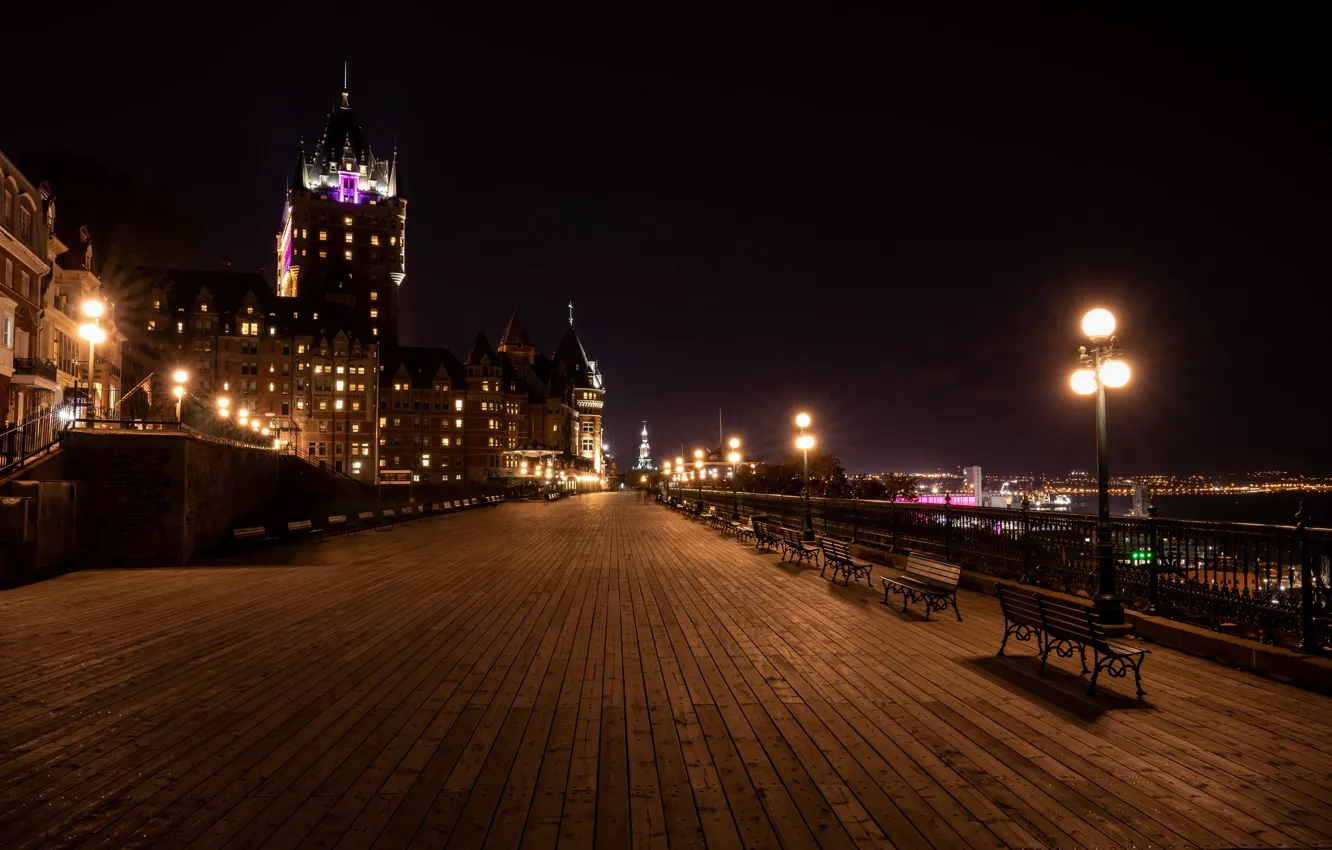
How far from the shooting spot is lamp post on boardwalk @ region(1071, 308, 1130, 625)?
930 centimetres

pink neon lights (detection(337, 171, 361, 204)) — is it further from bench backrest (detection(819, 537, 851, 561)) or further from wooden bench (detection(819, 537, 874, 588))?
wooden bench (detection(819, 537, 874, 588))

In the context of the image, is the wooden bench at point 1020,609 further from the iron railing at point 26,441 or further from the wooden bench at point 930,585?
the iron railing at point 26,441

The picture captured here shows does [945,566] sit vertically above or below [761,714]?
above

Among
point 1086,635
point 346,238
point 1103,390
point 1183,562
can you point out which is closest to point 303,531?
point 1103,390

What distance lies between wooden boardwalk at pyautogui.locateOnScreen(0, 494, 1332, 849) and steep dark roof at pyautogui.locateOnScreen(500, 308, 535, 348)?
15391 centimetres

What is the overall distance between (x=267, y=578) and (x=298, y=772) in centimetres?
1188

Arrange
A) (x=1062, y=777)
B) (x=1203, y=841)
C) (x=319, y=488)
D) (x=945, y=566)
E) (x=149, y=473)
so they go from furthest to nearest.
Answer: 1. (x=319, y=488)
2. (x=149, y=473)
3. (x=945, y=566)
4. (x=1062, y=777)
5. (x=1203, y=841)

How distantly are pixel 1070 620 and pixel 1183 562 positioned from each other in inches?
118

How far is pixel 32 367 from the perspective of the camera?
1172 inches

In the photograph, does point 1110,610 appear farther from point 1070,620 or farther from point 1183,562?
point 1070,620

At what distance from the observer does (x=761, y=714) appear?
6340 millimetres

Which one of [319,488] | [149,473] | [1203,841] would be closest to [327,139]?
[319,488]

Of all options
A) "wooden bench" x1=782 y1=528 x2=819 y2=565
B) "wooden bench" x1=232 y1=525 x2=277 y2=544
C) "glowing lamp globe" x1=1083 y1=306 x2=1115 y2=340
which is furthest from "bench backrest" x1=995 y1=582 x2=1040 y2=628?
"wooden bench" x1=232 y1=525 x2=277 y2=544

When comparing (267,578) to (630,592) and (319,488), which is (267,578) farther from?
(319,488)
